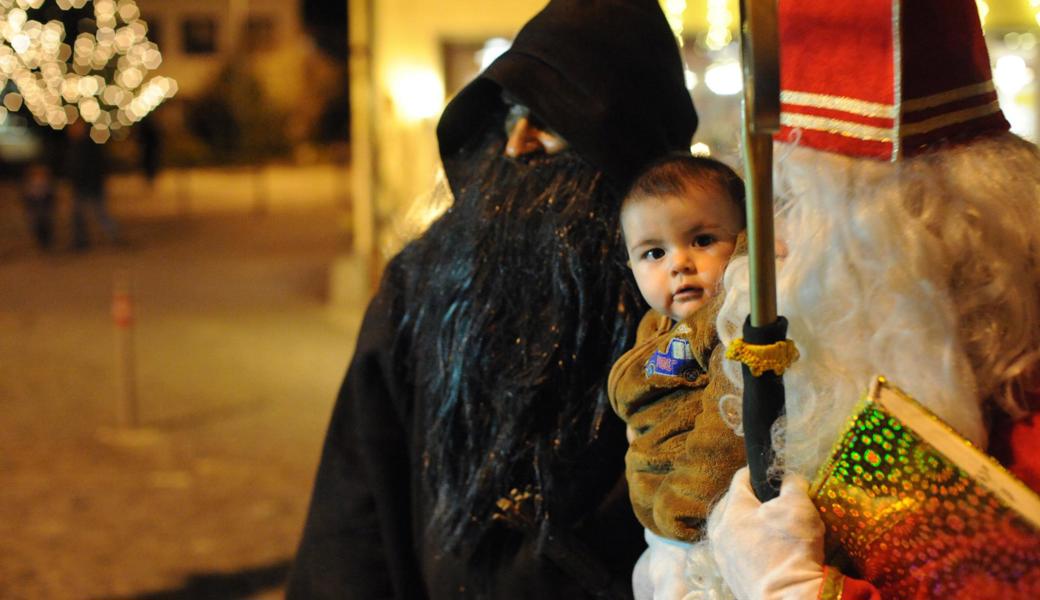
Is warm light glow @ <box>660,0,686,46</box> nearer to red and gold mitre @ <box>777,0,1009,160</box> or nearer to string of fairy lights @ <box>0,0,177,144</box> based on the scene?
red and gold mitre @ <box>777,0,1009,160</box>

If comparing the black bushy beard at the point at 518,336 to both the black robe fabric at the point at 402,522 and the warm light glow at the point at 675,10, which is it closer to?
the black robe fabric at the point at 402,522

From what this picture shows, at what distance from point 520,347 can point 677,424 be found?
48 centimetres

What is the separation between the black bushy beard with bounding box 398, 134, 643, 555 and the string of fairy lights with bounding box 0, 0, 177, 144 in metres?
20.5

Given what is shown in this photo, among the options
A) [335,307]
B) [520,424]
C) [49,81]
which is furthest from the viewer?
[49,81]

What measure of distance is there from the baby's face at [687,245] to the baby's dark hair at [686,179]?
12 mm

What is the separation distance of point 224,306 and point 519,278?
968 cm

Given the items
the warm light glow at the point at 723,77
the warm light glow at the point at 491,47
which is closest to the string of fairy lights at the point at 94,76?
the warm light glow at the point at 491,47

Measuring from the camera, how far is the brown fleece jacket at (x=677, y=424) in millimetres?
1475

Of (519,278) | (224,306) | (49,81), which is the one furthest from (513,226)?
(49,81)

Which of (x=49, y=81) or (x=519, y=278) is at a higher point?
(x=519, y=278)

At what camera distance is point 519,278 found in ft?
6.68

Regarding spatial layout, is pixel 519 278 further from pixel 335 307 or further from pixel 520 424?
pixel 335 307

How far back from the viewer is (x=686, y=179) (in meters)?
1.68

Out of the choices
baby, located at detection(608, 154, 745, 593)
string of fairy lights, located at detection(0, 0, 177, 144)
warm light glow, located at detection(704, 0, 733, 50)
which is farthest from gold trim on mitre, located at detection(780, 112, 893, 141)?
string of fairy lights, located at detection(0, 0, 177, 144)
